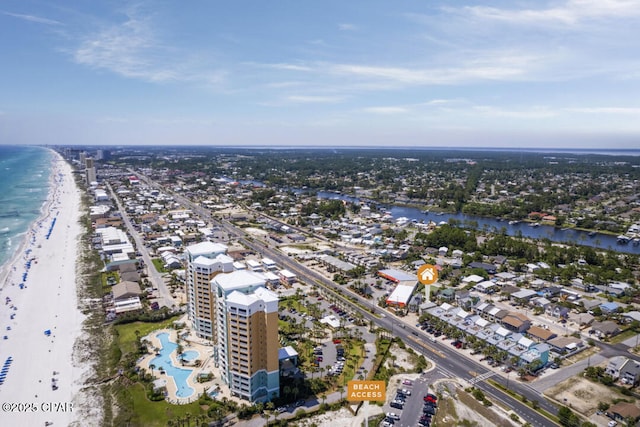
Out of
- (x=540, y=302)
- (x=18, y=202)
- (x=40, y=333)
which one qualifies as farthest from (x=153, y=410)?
(x=18, y=202)

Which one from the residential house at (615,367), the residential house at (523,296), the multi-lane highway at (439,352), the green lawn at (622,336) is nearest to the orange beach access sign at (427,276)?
the multi-lane highway at (439,352)

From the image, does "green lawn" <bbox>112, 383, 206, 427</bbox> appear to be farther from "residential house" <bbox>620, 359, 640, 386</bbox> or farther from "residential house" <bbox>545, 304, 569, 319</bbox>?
"residential house" <bbox>545, 304, 569, 319</bbox>

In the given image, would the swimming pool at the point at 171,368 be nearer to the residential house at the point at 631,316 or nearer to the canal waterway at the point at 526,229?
the residential house at the point at 631,316

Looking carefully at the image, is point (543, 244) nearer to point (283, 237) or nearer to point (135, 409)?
point (283, 237)

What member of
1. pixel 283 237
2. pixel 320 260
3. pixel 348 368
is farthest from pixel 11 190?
pixel 348 368

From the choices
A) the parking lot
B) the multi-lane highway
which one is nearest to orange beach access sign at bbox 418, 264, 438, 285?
the multi-lane highway
